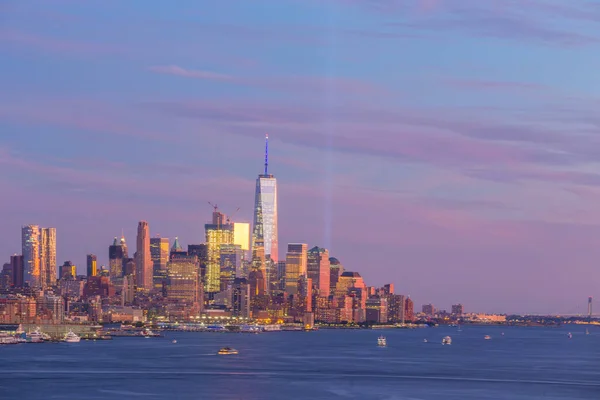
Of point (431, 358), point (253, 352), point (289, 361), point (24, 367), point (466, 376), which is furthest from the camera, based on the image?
point (253, 352)

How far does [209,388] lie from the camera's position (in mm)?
114875

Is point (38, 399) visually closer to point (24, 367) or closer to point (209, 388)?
point (209, 388)

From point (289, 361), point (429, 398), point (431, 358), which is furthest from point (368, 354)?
point (429, 398)

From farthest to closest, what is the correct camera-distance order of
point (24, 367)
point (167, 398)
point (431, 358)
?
point (431, 358)
point (24, 367)
point (167, 398)

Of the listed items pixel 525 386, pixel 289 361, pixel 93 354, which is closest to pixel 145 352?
pixel 93 354

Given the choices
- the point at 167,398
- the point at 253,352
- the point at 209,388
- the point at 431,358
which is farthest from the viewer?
the point at 253,352

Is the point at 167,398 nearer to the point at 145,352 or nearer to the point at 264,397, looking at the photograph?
the point at 264,397

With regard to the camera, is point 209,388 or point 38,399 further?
point 209,388

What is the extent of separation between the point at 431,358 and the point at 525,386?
62.4 m

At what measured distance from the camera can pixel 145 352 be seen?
7559 inches

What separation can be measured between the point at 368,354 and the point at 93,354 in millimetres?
46718

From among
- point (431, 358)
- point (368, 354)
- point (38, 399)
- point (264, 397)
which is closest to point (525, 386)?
point (264, 397)

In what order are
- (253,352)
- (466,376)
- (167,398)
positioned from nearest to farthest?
1. (167,398)
2. (466,376)
3. (253,352)

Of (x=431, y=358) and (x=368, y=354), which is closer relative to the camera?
(x=431, y=358)
